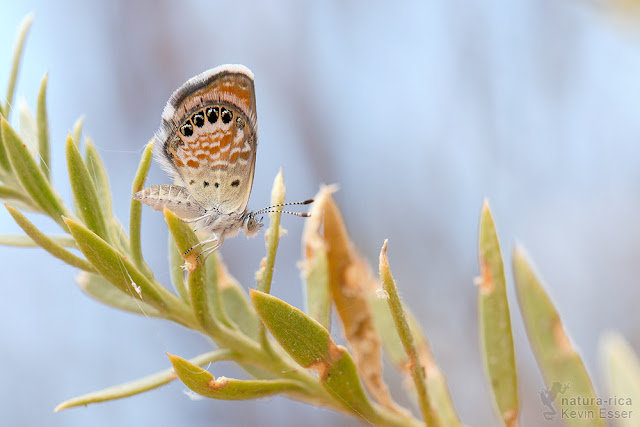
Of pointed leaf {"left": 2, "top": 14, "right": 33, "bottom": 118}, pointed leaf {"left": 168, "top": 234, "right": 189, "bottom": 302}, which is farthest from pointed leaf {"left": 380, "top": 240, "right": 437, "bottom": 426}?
pointed leaf {"left": 2, "top": 14, "right": 33, "bottom": 118}

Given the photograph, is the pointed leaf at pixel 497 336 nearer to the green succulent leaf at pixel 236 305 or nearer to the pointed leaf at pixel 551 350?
the pointed leaf at pixel 551 350

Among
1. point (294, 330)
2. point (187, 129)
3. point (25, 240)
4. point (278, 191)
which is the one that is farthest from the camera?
point (187, 129)

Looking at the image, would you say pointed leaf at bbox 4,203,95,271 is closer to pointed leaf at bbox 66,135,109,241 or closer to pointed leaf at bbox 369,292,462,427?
pointed leaf at bbox 66,135,109,241

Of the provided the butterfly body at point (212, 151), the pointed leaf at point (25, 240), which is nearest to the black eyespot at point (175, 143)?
the butterfly body at point (212, 151)

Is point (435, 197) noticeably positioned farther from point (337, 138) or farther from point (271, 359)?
point (271, 359)

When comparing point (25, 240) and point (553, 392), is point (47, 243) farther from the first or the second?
point (553, 392)

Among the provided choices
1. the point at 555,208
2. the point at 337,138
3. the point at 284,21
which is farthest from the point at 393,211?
the point at 284,21

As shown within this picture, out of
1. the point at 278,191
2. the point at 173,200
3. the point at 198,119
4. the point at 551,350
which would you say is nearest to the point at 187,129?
the point at 198,119

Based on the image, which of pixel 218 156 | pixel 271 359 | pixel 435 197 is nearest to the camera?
pixel 271 359
